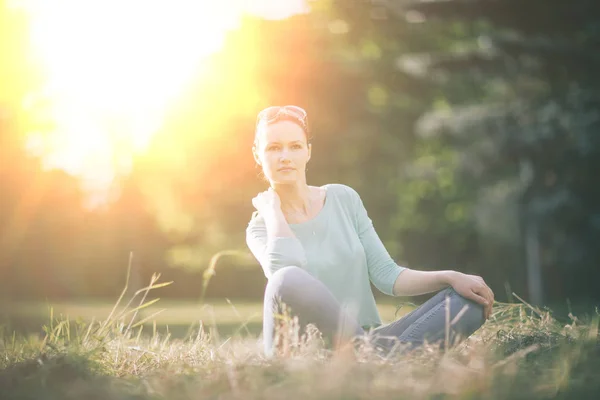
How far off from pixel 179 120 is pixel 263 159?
1370 cm

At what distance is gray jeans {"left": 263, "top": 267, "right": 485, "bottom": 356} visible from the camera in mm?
2861

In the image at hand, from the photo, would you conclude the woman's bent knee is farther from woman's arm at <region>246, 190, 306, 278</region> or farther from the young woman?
woman's arm at <region>246, 190, 306, 278</region>

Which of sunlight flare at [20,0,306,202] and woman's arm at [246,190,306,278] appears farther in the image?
sunlight flare at [20,0,306,202]

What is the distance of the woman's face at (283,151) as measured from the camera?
3.16m

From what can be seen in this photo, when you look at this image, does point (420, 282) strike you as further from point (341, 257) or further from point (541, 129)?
point (541, 129)

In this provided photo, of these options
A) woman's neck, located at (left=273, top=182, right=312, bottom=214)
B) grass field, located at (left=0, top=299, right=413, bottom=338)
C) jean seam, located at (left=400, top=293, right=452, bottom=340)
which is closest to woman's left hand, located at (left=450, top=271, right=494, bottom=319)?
jean seam, located at (left=400, top=293, right=452, bottom=340)

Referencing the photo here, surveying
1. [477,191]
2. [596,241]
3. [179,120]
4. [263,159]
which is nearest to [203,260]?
[179,120]

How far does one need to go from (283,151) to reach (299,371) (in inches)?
43.4

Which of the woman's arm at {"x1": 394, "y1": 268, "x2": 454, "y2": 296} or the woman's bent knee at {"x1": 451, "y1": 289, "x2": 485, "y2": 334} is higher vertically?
the woman's arm at {"x1": 394, "y1": 268, "x2": 454, "y2": 296}

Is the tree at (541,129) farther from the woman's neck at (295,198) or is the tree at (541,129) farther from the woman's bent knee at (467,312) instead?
the woman's bent knee at (467,312)

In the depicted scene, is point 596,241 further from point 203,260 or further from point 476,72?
point 203,260

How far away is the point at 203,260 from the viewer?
23.6 metres

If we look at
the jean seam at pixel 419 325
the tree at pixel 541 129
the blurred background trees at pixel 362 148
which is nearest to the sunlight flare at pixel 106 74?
the blurred background trees at pixel 362 148

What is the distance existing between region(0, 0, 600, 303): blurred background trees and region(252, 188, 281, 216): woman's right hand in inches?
332
